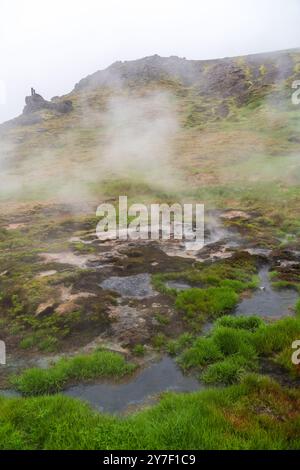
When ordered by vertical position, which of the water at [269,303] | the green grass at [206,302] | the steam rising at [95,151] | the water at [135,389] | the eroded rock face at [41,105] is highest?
the eroded rock face at [41,105]

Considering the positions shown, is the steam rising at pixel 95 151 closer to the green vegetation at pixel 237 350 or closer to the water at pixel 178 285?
the water at pixel 178 285

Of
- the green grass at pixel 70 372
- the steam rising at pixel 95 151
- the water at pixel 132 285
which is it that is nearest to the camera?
the green grass at pixel 70 372

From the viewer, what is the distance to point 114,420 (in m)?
10.7

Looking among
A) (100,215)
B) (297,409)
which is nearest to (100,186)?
(100,215)

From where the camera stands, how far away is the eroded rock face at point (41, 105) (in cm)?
14101

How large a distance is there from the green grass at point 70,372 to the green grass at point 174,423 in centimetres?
147

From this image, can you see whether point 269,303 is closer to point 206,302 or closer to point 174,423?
point 206,302

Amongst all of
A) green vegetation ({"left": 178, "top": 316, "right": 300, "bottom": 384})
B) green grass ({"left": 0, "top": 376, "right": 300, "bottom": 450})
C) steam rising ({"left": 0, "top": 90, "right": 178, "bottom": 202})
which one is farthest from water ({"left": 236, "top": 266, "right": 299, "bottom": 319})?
steam rising ({"left": 0, "top": 90, "right": 178, "bottom": 202})

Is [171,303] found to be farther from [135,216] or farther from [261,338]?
[135,216]

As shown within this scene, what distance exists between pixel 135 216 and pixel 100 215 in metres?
4.53

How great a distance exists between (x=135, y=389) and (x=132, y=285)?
381 inches

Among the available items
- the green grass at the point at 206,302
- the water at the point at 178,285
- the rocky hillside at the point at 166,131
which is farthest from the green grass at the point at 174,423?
the rocky hillside at the point at 166,131

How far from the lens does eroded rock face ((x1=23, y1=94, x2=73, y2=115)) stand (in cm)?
14101

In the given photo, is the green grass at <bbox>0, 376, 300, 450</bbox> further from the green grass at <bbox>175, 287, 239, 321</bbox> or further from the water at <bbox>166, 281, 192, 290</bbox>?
the water at <bbox>166, 281, 192, 290</bbox>
